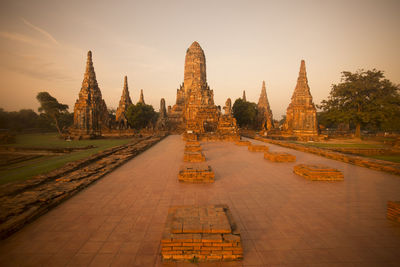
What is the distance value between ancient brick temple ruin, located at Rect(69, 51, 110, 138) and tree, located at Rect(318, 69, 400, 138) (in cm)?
3197

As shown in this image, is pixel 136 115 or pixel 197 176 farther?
pixel 136 115

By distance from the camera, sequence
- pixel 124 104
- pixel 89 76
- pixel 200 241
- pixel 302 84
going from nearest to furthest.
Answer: pixel 200 241, pixel 302 84, pixel 89 76, pixel 124 104

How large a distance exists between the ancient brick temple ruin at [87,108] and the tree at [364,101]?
32.0 m

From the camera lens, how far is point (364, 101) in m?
23.7

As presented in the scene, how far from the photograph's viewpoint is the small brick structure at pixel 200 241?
226 cm

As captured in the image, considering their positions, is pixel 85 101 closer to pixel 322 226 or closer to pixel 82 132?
pixel 82 132

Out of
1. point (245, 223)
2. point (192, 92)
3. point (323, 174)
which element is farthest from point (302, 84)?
point (245, 223)

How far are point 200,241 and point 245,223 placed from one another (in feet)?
3.67

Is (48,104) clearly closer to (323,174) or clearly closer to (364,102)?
(323,174)

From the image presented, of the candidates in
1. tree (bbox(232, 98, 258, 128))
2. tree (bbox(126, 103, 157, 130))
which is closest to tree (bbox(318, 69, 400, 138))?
tree (bbox(232, 98, 258, 128))

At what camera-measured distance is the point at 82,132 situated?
22922mm

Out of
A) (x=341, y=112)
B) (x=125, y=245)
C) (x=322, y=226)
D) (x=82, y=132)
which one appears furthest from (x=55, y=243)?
(x=341, y=112)

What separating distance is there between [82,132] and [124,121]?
12.7 meters

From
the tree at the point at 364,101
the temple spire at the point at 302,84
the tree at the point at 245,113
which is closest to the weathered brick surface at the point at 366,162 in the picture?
the temple spire at the point at 302,84
